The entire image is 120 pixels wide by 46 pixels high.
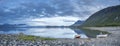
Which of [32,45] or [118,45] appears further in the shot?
[32,45]

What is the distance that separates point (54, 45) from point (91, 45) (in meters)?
4.47

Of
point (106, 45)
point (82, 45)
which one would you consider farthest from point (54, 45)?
point (106, 45)

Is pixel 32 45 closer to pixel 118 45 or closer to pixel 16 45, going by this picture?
pixel 16 45

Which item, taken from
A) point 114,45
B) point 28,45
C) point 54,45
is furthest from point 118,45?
point 28,45

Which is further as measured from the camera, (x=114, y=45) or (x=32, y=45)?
(x=32, y=45)

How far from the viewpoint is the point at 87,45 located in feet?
138

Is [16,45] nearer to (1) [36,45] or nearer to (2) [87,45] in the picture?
(1) [36,45]

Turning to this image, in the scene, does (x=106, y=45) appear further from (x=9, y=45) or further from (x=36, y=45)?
(x=9, y=45)

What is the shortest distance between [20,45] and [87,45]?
8.20m

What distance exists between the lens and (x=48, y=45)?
42.3 metres

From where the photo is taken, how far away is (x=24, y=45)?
4284 cm

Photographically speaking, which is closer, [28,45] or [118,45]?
[118,45]

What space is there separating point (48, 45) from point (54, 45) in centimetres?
73

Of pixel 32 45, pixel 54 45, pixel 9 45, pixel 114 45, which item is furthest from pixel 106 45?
pixel 9 45
